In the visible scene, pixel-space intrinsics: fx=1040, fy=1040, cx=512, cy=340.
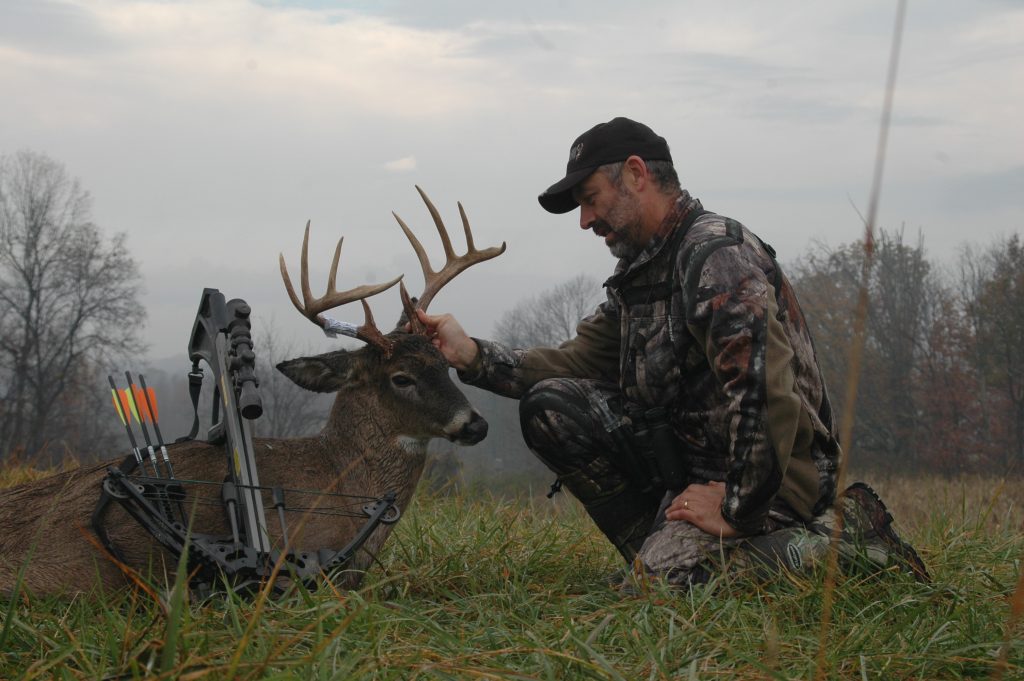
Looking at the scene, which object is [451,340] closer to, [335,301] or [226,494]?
[335,301]

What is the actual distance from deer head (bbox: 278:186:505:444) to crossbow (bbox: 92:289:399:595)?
56 cm

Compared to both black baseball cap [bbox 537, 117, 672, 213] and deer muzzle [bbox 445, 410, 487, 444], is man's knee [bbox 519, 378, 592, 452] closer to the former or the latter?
deer muzzle [bbox 445, 410, 487, 444]

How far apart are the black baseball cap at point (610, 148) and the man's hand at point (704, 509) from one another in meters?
1.34

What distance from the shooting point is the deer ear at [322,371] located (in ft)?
15.5

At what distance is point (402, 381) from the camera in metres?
4.79

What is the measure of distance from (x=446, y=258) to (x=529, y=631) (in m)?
2.64

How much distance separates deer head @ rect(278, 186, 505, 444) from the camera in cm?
469

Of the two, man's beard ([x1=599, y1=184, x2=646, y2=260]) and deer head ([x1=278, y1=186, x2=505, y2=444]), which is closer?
man's beard ([x1=599, y1=184, x2=646, y2=260])

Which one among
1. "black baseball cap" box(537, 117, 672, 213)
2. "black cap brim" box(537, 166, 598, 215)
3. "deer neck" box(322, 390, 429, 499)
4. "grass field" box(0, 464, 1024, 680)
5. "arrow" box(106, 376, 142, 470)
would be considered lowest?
"grass field" box(0, 464, 1024, 680)

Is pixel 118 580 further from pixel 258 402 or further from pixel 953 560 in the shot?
pixel 953 560

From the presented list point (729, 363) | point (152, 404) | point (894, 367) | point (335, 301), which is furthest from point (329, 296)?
point (894, 367)

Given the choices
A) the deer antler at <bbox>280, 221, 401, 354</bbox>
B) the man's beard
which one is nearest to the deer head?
the deer antler at <bbox>280, 221, 401, 354</bbox>

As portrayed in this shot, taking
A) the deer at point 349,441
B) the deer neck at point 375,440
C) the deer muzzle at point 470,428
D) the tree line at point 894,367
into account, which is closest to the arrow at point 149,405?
the deer at point 349,441

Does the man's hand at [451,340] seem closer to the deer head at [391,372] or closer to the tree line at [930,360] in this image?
the deer head at [391,372]
